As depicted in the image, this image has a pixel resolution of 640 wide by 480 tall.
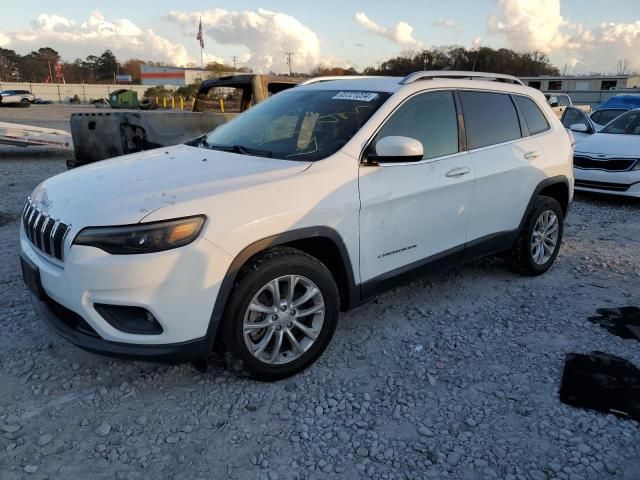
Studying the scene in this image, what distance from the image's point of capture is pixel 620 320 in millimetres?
3936

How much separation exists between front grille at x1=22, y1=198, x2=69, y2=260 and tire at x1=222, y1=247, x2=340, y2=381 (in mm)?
926

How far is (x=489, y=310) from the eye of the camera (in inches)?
161

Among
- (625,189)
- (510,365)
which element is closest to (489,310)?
(510,365)

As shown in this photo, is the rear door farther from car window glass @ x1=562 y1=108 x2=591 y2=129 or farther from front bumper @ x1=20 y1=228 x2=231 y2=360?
car window glass @ x1=562 y1=108 x2=591 y2=129

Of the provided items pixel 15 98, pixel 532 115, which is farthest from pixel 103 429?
pixel 15 98

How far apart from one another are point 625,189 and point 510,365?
596 cm

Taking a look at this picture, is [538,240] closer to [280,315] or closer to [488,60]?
[280,315]

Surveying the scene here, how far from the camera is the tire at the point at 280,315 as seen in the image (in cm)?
273

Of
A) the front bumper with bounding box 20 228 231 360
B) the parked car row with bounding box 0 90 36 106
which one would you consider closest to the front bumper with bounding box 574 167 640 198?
the front bumper with bounding box 20 228 231 360

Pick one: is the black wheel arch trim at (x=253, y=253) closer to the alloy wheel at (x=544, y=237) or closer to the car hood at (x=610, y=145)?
the alloy wheel at (x=544, y=237)

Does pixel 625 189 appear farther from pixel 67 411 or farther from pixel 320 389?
pixel 67 411

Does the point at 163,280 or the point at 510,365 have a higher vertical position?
the point at 163,280

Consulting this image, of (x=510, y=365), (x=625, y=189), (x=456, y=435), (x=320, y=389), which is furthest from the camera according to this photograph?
(x=625, y=189)

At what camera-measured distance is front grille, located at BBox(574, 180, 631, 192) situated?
25.7 feet
